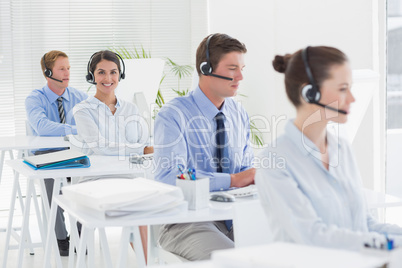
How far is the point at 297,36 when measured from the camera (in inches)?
177

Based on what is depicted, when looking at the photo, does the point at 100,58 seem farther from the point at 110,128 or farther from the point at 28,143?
the point at 28,143

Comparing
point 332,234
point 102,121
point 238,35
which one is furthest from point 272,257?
point 238,35

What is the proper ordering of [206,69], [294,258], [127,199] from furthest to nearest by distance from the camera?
[206,69]
[127,199]
[294,258]

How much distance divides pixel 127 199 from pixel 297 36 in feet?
10.1

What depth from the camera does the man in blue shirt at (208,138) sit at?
2223 millimetres

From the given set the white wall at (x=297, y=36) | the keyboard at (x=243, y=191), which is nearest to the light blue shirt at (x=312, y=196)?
the keyboard at (x=243, y=191)

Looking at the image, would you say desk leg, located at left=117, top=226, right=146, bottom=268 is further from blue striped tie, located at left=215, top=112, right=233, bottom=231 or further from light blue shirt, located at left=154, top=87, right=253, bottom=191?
blue striped tie, located at left=215, top=112, right=233, bottom=231

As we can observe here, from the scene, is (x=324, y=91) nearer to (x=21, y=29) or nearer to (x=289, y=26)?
(x=289, y=26)

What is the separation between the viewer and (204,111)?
2531 millimetres

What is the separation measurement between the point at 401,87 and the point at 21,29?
350 centimetres

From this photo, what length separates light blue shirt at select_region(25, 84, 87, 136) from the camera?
4.15 metres

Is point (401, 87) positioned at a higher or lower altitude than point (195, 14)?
lower

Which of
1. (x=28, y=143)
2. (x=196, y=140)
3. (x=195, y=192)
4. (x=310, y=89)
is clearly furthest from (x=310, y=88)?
(x=28, y=143)

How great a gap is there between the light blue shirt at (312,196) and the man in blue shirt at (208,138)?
0.58m
